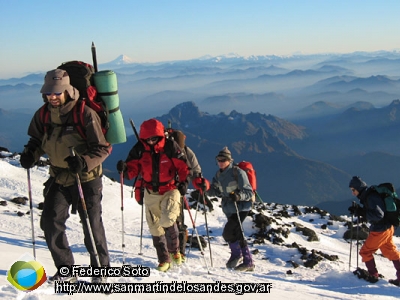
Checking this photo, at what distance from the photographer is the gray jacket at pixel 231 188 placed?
8.53 metres

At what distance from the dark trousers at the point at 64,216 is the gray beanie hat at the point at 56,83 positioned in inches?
48.9

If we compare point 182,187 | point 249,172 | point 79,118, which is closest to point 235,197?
point 249,172

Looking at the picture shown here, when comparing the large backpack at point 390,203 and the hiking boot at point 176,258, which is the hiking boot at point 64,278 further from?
the large backpack at point 390,203

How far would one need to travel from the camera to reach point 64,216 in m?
5.14

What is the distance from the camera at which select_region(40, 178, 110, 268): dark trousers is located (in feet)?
16.4

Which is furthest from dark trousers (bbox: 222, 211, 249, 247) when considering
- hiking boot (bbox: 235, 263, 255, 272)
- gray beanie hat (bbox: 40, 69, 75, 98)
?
gray beanie hat (bbox: 40, 69, 75, 98)

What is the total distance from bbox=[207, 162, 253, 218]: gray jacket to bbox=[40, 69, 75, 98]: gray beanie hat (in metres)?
4.60

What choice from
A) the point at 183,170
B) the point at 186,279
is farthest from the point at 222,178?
the point at 186,279

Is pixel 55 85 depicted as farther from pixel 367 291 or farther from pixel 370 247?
pixel 370 247

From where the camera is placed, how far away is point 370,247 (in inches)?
355

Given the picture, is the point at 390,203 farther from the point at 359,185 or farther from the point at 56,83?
the point at 56,83

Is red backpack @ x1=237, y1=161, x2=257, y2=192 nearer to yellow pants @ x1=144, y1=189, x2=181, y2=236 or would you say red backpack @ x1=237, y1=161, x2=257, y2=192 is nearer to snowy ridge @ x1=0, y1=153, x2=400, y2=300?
A: snowy ridge @ x1=0, y1=153, x2=400, y2=300

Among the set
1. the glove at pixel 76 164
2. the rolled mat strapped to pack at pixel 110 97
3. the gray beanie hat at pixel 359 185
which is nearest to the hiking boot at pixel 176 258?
the rolled mat strapped to pack at pixel 110 97

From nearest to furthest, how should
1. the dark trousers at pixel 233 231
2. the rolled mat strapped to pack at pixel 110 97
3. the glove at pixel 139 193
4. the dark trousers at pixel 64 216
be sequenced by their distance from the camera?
the dark trousers at pixel 64 216 → the rolled mat strapped to pack at pixel 110 97 → the glove at pixel 139 193 → the dark trousers at pixel 233 231
